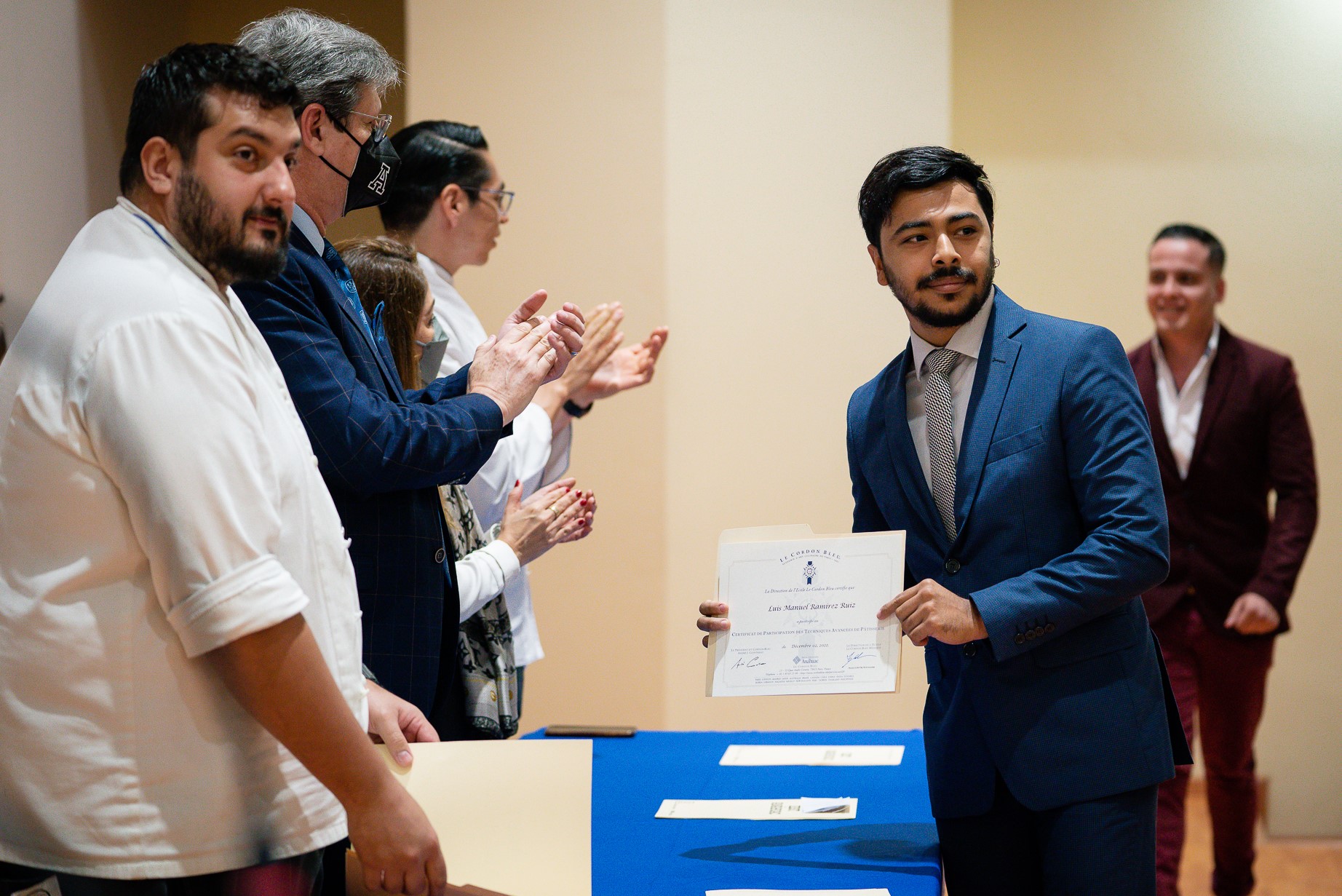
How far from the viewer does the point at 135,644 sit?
112 cm

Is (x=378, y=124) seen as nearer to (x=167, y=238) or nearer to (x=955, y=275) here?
(x=167, y=238)

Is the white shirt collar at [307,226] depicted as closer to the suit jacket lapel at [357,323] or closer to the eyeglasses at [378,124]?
the suit jacket lapel at [357,323]

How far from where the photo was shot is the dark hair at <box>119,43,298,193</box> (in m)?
1.20

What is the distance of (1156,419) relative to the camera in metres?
3.92

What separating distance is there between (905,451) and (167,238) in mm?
1184

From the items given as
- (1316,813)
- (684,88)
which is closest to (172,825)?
(684,88)

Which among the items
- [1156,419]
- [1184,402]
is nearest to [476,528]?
[1156,419]

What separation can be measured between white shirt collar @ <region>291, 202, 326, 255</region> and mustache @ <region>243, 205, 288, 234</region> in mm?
544

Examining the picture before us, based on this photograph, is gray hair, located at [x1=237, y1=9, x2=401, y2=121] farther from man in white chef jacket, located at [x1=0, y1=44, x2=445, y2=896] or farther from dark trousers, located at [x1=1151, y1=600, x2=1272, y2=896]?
dark trousers, located at [x1=1151, y1=600, x2=1272, y2=896]

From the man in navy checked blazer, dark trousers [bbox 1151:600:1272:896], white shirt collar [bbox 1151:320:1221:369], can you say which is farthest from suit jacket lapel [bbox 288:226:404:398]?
white shirt collar [bbox 1151:320:1221:369]

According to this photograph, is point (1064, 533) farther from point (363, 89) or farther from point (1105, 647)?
point (363, 89)

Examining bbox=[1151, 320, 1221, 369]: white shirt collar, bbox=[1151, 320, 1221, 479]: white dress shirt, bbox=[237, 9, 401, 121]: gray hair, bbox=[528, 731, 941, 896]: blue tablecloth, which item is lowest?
bbox=[528, 731, 941, 896]: blue tablecloth

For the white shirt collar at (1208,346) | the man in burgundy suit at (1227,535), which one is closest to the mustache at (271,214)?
the man in burgundy suit at (1227,535)

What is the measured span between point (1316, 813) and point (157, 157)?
4.84 m
